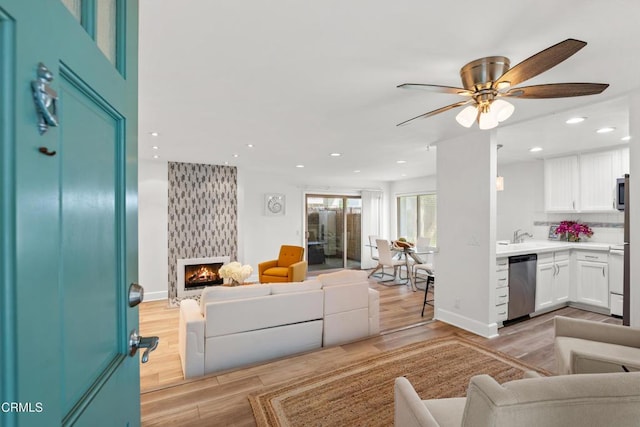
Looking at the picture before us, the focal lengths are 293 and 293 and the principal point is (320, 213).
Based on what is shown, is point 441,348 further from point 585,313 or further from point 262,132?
point 262,132

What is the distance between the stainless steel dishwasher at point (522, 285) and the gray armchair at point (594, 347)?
1.71 metres

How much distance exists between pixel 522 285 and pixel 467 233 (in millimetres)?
1096

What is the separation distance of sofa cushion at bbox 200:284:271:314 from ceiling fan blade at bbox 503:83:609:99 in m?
2.51

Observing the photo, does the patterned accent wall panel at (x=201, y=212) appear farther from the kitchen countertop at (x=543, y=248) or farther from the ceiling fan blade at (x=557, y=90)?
the ceiling fan blade at (x=557, y=90)

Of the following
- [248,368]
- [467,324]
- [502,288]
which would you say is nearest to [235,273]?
[248,368]

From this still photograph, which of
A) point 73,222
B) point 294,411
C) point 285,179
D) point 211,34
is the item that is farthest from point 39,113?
point 285,179

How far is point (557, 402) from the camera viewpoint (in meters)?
0.82

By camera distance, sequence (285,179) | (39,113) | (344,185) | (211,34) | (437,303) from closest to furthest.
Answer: (39,113) < (211,34) < (437,303) < (285,179) < (344,185)

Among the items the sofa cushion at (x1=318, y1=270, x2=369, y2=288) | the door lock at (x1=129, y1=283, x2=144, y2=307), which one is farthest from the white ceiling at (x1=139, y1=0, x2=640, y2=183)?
the sofa cushion at (x1=318, y1=270, x2=369, y2=288)

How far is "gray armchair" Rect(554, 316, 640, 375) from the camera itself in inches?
61.2

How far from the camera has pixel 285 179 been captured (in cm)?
693

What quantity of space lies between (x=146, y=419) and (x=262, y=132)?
283 centimetres

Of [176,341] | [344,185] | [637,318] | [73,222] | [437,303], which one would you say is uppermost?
[344,185]

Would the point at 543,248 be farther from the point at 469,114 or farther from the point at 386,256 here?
the point at 469,114
